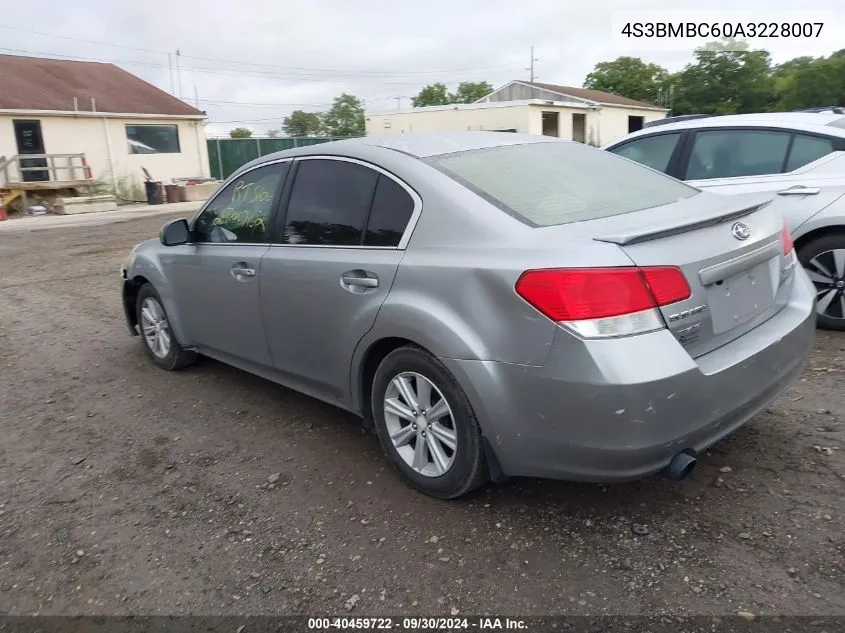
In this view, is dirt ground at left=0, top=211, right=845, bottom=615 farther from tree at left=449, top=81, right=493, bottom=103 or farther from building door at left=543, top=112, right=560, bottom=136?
tree at left=449, top=81, right=493, bottom=103

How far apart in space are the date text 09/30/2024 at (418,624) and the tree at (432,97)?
7321 centimetres

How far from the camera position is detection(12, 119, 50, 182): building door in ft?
74.7

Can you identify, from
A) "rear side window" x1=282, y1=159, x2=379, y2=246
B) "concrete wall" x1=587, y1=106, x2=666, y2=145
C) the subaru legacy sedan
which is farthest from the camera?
"concrete wall" x1=587, y1=106, x2=666, y2=145

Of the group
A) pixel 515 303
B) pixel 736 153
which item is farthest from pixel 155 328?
pixel 736 153

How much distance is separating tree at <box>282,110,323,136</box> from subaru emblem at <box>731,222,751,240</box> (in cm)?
7063

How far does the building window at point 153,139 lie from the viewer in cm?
2602

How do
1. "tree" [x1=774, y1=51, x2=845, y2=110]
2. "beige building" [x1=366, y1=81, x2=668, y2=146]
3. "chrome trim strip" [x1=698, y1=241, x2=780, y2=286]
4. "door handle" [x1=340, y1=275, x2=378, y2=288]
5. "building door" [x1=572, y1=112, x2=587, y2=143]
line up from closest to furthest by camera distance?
"chrome trim strip" [x1=698, y1=241, x2=780, y2=286] → "door handle" [x1=340, y1=275, x2=378, y2=288] → "beige building" [x1=366, y1=81, x2=668, y2=146] → "building door" [x1=572, y1=112, x2=587, y2=143] → "tree" [x1=774, y1=51, x2=845, y2=110]

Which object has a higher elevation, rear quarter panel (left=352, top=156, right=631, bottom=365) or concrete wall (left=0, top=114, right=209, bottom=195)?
concrete wall (left=0, top=114, right=209, bottom=195)

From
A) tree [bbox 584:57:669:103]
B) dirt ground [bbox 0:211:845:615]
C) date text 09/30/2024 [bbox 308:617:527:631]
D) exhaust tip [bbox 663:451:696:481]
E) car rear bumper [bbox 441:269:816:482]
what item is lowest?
date text 09/30/2024 [bbox 308:617:527:631]

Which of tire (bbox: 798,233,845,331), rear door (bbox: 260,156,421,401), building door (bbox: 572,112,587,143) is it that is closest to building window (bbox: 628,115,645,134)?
building door (bbox: 572,112,587,143)

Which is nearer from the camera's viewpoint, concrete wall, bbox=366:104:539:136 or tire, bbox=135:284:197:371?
tire, bbox=135:284:197:371

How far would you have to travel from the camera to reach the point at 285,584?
8.98 ft

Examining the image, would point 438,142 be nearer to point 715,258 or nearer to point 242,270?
point 242,270

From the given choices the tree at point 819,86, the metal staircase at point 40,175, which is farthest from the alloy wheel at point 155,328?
the tree at point 819,86
